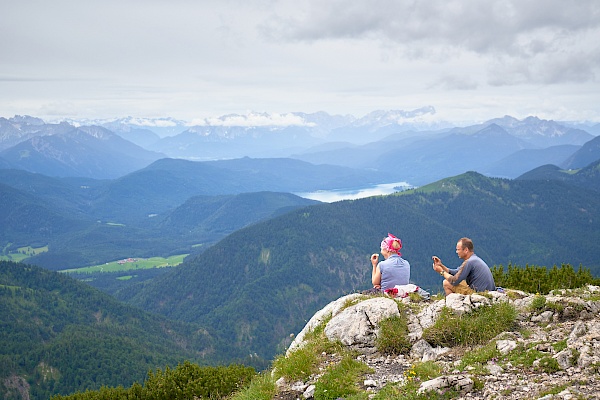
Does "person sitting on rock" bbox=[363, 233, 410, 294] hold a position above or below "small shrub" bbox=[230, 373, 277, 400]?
above

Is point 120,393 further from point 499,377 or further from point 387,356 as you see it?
point 499,377

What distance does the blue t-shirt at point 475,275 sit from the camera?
18.1m

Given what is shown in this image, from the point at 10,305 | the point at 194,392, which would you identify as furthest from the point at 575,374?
Result: the point at 10,305

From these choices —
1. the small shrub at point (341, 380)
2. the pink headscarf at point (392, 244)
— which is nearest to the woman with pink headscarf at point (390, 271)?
the pink headscarf at point (392, 244)

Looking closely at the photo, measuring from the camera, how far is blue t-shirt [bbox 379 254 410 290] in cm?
1992

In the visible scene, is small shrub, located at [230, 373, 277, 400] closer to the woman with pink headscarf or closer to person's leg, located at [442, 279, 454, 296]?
the woman with pink headscarf

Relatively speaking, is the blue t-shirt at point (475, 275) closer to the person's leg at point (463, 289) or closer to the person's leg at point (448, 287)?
the person's leg at point (448, 287)

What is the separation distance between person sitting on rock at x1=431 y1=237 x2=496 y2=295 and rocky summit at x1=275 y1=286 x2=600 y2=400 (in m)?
0.83

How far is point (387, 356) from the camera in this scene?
15.4 m

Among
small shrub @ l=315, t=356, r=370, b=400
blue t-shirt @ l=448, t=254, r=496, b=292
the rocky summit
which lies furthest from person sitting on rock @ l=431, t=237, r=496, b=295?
small shrub @ l=315, t=356, r=370, b=400

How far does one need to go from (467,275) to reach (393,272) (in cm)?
304

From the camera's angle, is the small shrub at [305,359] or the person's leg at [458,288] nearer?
the small shrub at [305,359]

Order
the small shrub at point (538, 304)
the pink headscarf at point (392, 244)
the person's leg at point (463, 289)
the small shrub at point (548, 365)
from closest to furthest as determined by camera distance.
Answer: the small shrub at point (548, 365)
the small shrub at point (538, 304)
the person's leg at point (463, 289)
the pink headscarf at point (392, 244)

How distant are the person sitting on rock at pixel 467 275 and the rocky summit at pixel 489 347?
2.71ft
